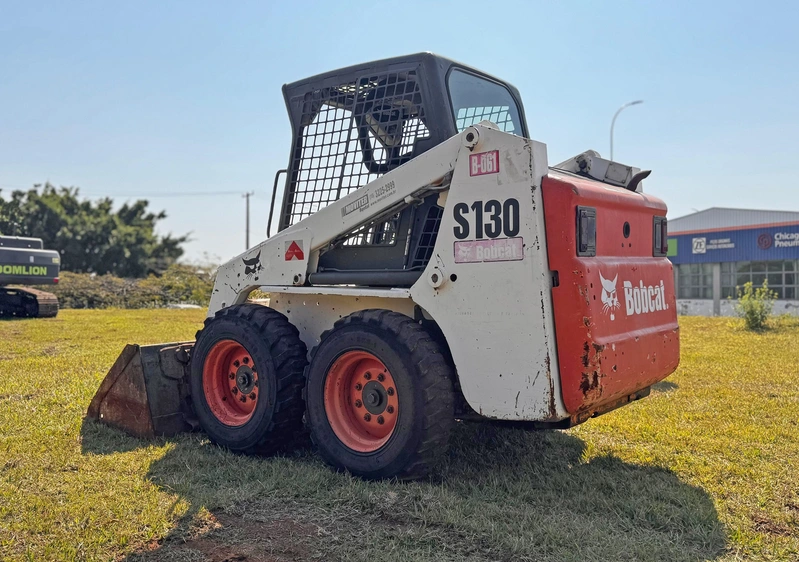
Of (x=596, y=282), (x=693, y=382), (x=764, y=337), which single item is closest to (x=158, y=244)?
(x=764, y=337)

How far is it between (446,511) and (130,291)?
2645 cm

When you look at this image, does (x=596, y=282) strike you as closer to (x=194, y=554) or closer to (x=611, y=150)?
(x=194, y=554)

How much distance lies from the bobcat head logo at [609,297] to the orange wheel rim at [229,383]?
266 centimetres

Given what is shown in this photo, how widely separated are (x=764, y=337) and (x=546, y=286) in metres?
12.0

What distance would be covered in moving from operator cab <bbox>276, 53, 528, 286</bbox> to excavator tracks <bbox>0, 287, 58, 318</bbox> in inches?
600

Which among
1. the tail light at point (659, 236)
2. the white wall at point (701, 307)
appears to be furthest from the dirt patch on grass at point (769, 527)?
the white wall at point (701, 307)

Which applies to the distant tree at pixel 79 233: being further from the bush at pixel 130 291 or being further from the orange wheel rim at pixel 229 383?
the orange wheel rim at pixel 229 383

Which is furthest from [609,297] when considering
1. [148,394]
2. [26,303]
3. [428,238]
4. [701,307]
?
[701,307]

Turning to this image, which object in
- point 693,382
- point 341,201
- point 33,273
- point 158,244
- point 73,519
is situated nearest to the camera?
point 73,519

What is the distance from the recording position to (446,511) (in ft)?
12.8

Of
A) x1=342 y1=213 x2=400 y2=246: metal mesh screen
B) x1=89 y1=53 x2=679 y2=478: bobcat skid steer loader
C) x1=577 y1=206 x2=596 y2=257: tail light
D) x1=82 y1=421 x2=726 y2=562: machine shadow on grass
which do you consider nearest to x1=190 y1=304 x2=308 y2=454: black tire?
x1=89 y1=53 x2=679 y2=478: bobcat skid steer loader

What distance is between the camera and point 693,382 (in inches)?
333

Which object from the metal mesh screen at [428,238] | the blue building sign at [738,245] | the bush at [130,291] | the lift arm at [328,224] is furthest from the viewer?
the blue building sign at [738,245]

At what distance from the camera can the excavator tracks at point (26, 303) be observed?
1848 centimetres
